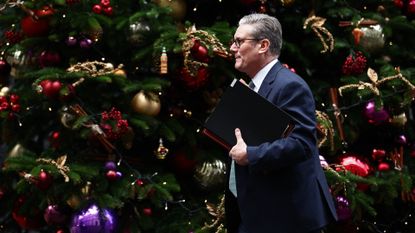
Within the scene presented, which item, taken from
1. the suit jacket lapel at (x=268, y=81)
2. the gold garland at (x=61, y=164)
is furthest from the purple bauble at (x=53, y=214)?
the suit jacket lapel at (x=268, y=81)

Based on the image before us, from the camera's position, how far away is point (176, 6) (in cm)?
447

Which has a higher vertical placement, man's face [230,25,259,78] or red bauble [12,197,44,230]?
man's face [230,25,259,78]

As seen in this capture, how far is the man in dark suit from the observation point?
2752mm

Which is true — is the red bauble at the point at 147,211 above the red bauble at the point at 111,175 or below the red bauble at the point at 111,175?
below

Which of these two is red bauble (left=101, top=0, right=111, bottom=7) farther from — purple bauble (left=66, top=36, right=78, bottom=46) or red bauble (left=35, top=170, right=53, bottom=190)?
red bauble (left=35, top=170, right=53, bottom=190)

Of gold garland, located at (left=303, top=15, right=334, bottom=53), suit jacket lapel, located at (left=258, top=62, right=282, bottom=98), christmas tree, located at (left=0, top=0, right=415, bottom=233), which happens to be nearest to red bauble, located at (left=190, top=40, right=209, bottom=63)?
christmas tree, located at (left=0, top=0, right=415, bottom=233)

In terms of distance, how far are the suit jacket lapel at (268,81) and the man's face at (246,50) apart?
8cm

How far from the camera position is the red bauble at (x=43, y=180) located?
4027 millimetres

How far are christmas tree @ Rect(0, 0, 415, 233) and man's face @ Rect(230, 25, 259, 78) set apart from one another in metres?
1.05

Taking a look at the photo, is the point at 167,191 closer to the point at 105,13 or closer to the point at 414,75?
the point at 105,13

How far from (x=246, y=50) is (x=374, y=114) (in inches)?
69.9

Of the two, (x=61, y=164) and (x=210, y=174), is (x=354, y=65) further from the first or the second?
(x=61, y=164)

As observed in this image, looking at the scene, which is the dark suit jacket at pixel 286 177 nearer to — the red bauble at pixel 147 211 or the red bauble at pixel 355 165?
the red bauble at pixel 147 211

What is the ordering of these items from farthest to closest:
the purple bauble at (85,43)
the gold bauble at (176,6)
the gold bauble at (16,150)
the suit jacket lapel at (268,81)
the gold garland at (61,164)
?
the gold bauble at (16,150)
the gold bauble at (176,6)
the purple bauble at (85,43)
the gold garland at (61,164)
the suit jacket lapel at (268,81)
